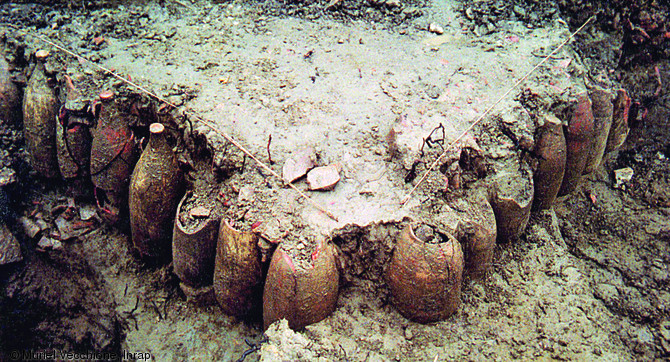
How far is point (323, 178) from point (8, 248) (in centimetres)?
258

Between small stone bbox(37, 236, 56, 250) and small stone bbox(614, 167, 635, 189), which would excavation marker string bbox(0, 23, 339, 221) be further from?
small stone bbox(614, 167, 635, 189)

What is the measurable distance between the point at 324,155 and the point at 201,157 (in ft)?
2.78

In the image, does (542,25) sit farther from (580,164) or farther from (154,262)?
(154,262)

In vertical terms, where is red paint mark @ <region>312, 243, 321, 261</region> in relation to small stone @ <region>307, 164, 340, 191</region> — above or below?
below

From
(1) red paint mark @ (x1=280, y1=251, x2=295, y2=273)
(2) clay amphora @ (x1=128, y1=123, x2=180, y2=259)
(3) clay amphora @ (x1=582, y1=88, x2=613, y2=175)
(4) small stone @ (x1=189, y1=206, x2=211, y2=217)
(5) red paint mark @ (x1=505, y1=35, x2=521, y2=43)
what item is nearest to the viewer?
(1) red paint mark @ (x1=280, y1=251, x2=295, y2=273)

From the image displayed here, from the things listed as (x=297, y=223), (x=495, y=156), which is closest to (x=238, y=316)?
(x=297, y=223)

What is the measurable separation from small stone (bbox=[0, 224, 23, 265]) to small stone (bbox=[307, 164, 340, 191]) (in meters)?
2.47

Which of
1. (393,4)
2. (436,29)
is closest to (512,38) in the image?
(436,29)

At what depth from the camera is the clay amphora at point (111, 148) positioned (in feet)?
11.0

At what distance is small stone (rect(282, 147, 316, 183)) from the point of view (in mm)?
2822

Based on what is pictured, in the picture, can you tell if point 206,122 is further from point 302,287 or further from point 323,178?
point 302,287

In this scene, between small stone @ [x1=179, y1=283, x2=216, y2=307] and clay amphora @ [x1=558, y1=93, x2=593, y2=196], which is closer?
small stone @ [x1=179, y1=283, x2=216, y2=307]

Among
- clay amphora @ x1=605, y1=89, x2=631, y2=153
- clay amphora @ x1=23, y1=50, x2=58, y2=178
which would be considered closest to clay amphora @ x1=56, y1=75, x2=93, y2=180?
clay amphora @ x1=23, y1=50, x2=58, y2=178

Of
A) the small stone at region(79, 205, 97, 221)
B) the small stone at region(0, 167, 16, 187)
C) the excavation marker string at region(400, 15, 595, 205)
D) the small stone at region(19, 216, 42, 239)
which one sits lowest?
the small stone at region(19, 216, 42, 239)
